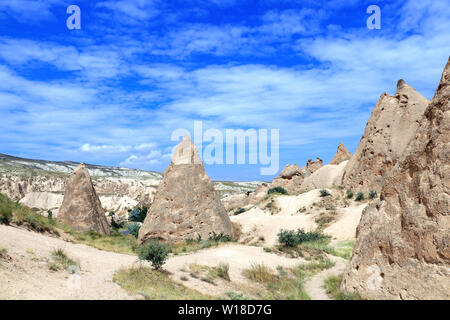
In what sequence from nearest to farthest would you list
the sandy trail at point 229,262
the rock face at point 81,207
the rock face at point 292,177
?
the sandy trail at point 229,262 < the rock face at point 81,207 < the rock face at point 292,177

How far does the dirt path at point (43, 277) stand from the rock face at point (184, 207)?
489cm

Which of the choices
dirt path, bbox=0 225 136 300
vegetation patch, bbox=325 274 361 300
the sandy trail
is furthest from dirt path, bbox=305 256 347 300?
dirt path, bbox=0 225 136 300

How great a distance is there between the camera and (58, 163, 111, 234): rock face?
1770cm

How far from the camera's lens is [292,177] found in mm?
34438

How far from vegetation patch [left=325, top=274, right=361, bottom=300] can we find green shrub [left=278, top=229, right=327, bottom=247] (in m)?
4.41

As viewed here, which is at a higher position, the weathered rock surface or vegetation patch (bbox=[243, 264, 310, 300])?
the weathered rock surface

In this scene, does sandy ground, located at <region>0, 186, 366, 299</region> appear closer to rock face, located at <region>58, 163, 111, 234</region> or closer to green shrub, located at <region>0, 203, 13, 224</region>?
green shrub, located at <region>0, 203, 13, 224</region>

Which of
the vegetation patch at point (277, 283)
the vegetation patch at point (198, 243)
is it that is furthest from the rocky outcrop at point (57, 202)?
the vegetation patch at point (277, 283)

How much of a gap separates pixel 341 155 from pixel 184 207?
20145 millimetres

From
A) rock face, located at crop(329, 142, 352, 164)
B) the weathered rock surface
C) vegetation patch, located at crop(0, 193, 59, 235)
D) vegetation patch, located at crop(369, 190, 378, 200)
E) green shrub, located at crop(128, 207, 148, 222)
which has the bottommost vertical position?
green shrub, located at crop(128, 207, 148, 222)

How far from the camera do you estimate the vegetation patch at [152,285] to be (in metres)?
6.33

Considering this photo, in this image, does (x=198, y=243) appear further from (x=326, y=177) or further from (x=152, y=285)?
(x=326, y=177)

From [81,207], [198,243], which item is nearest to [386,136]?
[198,243]

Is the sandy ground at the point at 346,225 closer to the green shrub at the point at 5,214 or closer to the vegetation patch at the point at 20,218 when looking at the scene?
the vegetation patch at the point at 20,218
